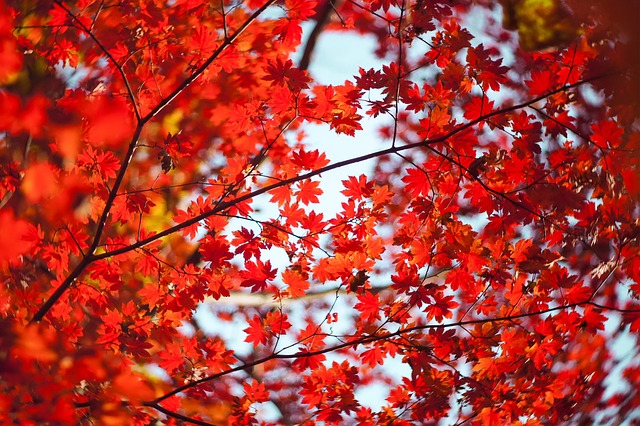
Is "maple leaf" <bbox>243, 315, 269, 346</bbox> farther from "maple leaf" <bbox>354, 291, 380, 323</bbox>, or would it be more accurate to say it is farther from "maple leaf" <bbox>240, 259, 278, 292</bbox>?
"maple leaf" <bbox>354, 291, 380, 323</bbox>

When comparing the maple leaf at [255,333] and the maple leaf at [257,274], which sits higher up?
the maple leaf at [257,274]

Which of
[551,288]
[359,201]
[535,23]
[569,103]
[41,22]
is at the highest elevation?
[41,22]

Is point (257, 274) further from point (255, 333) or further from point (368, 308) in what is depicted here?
point (368, 308)

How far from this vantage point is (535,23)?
16.0 feet

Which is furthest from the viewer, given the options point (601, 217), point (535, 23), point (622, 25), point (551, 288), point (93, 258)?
point (535, 23)

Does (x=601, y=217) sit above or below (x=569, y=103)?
below

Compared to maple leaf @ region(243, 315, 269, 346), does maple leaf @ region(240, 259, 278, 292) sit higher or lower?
higher

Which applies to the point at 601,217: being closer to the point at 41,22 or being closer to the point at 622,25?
the point at 622,25

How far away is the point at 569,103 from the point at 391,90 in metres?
1.38

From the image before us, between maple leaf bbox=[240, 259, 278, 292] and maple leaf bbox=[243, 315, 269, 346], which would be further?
maple leaf bbox=[243, 315, 269, 346]

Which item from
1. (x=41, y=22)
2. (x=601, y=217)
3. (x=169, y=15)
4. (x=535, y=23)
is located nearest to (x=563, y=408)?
(x=601, y=217)

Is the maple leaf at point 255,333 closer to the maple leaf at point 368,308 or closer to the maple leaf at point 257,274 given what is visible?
the maple leaf at point 257,274

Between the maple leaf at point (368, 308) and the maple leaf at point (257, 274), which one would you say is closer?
the maple leaf at point (257, 274)

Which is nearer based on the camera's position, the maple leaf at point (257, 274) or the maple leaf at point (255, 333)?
the maple leaf at point (257, 274)
